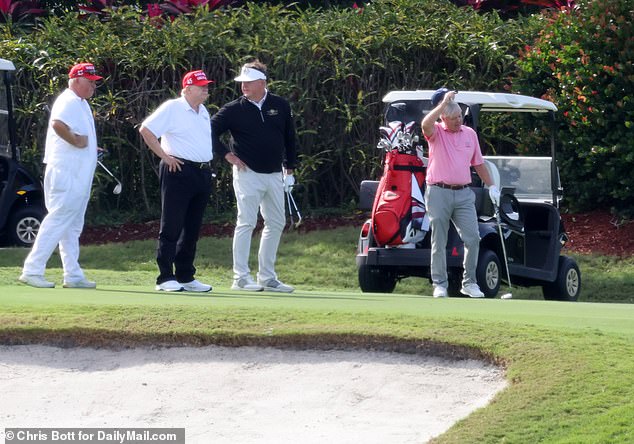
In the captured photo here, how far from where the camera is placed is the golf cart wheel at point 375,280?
11570 mm

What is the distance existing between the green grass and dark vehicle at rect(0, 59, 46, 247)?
481cm

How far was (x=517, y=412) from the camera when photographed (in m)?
6.27

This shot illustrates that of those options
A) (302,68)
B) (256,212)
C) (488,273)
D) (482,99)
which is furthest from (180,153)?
(302,68)

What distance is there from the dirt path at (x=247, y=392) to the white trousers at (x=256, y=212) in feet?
8.97

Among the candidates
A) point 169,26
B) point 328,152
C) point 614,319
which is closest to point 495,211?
point 614,319

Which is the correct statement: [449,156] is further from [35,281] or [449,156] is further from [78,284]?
[35,281]

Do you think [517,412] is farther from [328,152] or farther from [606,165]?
[328,152]

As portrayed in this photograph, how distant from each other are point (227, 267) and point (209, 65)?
3.50 m

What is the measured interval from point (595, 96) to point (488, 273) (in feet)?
15.6

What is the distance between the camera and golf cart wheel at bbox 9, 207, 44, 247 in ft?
50.5

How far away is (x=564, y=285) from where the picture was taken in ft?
39.5

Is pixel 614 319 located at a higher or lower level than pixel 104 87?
lower

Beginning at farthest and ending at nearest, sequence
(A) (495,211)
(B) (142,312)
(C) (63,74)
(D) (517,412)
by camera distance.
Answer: (C) (63,74) → (A) (495,211) → (B) (142,312) → (D) (517,412)

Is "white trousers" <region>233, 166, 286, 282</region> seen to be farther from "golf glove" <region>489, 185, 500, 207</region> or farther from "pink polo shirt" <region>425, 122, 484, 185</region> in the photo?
"golf glove" <region>489, 185, 500, 207</region>
